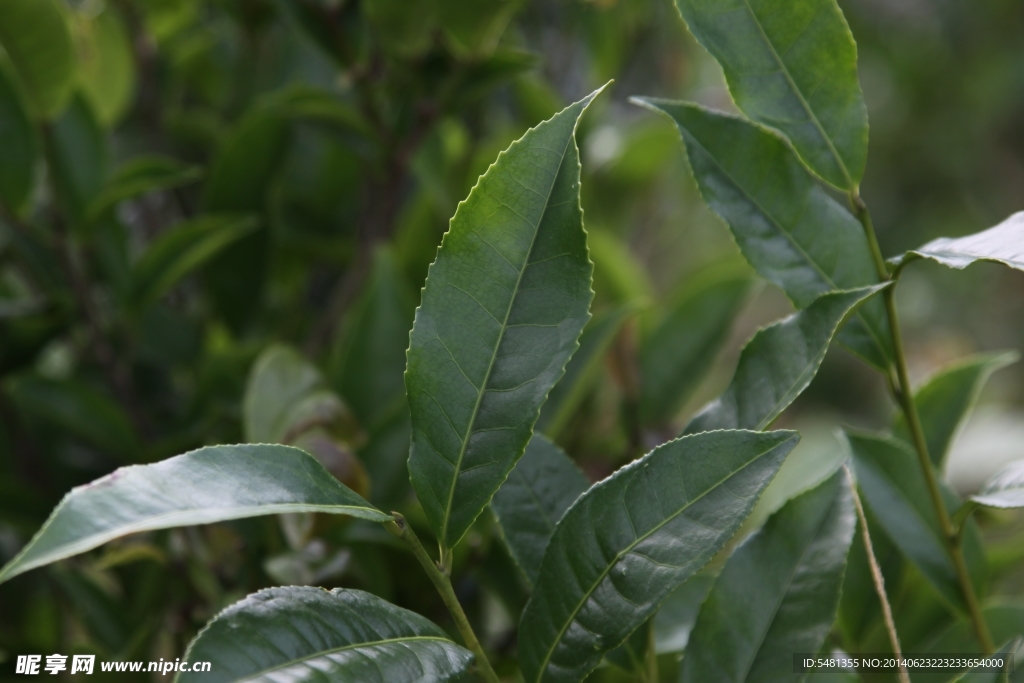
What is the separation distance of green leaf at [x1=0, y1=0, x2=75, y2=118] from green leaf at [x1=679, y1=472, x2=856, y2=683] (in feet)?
1.83

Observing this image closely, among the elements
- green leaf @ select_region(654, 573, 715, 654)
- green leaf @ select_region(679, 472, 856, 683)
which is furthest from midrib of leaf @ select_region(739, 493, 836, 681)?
green leaf @ select_region(654, 573, 715, 654)

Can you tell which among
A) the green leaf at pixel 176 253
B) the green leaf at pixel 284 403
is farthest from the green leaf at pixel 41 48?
the green leaf at pixel 284 403

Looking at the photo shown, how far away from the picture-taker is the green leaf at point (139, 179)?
61 cm

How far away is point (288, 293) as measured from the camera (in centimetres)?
89

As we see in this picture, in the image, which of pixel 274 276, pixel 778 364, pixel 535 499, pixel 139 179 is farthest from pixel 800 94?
pixel 274 276

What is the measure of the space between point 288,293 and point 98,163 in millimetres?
247

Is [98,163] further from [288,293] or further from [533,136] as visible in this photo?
[533,136]

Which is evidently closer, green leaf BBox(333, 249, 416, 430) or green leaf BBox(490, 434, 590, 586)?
green leaf BBox(490, 434, 590, 586)

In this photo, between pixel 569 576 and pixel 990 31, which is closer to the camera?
pixel 569 576

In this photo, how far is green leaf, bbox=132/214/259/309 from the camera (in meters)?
0.65

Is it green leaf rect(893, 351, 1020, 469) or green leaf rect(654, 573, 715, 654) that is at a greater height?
green leaf rect(893, 351, 1020, 469)

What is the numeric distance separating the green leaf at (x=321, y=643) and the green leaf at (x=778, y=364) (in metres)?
0.15

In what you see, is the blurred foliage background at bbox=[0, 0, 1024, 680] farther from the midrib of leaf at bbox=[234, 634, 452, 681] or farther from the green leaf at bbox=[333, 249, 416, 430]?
the midrib of leaf at bbox=[234, 634, 452, 681]

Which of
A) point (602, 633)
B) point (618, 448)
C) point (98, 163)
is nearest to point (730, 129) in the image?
point (602, 633)
